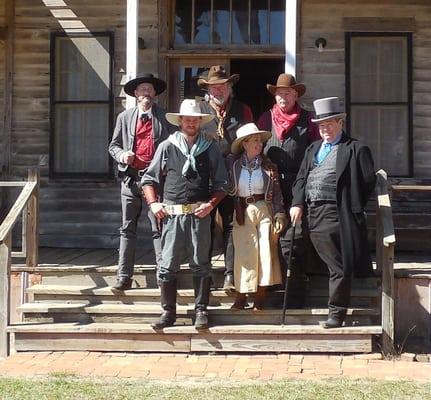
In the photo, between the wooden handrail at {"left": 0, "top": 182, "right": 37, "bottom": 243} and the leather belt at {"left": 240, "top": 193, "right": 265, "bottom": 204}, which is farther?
the wooden handrail at {"left": 0, "top": 182, "right": 37, "bottom": 243}

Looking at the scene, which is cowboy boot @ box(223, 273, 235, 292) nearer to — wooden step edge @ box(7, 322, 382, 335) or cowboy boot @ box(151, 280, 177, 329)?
wooden step edge @ box(7, 322, 382, 335)

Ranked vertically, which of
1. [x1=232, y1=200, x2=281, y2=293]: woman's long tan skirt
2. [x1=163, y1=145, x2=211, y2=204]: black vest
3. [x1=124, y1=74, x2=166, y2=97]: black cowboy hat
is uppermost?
[x1=124, y1=74, x2=166, y2=97]: black cowboy hat

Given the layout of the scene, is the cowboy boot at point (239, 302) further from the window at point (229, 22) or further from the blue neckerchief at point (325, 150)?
the window at point (229, 22)

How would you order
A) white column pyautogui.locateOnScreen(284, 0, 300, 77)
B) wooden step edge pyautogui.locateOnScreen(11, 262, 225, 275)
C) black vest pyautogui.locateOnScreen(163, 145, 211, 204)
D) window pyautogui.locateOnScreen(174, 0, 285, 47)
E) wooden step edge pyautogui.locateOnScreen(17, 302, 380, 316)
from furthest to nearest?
window pyautogui.locateOnScreen(174, 0, 285, 47) < white column pyautogui.locateOnScreen(284, 0, 300, 77) < wooden step edge pyautogui.locateOnScreen(11, 262, 225, 275) < wooden step edge pyautogui.locateOnScreen(17, 302, 380, 316) < black vest pyautogui.locateOnScreen(163, 145, 211, 204)

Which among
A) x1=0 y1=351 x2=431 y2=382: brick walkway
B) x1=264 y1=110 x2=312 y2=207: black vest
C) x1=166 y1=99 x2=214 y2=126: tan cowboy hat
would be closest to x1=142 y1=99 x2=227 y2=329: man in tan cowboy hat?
x1=166 y1=99 x2=214 y2=126: tan cowboy hat

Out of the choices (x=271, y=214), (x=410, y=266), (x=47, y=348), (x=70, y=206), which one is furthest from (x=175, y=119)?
(x=70, y=206)

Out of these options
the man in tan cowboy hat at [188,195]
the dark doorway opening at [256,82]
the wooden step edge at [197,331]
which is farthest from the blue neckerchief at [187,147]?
the dark doorway opening at [256,82]

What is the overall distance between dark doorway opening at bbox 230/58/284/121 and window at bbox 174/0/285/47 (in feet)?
A: 5.42

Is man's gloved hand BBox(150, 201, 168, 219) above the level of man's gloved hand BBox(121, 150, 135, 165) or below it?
below

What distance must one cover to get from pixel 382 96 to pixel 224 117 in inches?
125

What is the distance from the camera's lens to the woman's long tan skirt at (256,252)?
6.09m

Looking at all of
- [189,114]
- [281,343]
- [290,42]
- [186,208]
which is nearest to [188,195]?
[186,208]

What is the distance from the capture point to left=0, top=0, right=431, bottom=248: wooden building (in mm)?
8828

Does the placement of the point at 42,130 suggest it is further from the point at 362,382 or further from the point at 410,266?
the point at 362,382
